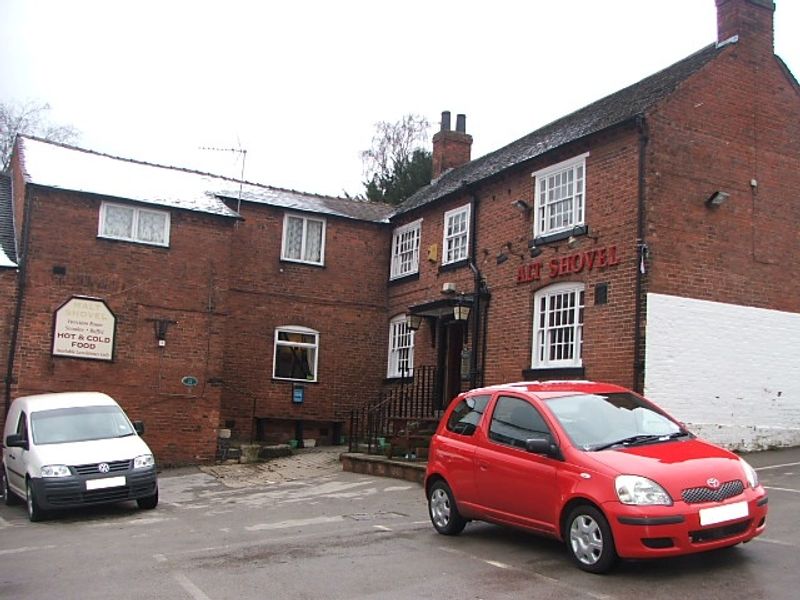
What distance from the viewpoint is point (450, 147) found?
83.1 feet

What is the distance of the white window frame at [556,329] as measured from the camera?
1511cm

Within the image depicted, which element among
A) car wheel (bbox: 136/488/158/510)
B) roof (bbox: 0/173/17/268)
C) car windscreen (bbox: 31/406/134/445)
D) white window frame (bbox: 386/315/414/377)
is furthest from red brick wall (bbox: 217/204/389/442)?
car wheel (bbox: 136/488/158/510)

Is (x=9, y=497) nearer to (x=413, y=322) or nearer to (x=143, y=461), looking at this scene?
(x=143, y=461)

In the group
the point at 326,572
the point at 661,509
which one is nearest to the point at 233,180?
the point at 326,572

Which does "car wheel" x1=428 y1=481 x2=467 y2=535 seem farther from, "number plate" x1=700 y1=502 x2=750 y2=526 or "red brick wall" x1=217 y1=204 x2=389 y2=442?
"red brick wall" x1=217 y1=204 x2=389 y2=442

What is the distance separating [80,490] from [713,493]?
8856 millimetres

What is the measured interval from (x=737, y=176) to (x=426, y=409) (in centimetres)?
840

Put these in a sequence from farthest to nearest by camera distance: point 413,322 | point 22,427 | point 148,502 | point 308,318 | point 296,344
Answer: point 308,318
point 296,344
point 413,322
point 22,427
point 148,502

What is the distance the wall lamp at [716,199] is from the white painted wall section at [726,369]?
1751 mm

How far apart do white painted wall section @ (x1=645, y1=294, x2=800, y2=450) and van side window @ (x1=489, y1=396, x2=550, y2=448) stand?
5676 millimetres

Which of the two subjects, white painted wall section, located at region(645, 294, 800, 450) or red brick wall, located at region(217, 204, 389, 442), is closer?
white painted wall section, located at region(645, 294, 800, 450)

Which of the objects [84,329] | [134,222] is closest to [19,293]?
[84,329]

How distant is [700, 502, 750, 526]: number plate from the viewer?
6.69 meters

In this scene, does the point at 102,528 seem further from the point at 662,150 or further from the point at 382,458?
the point at 662,150
